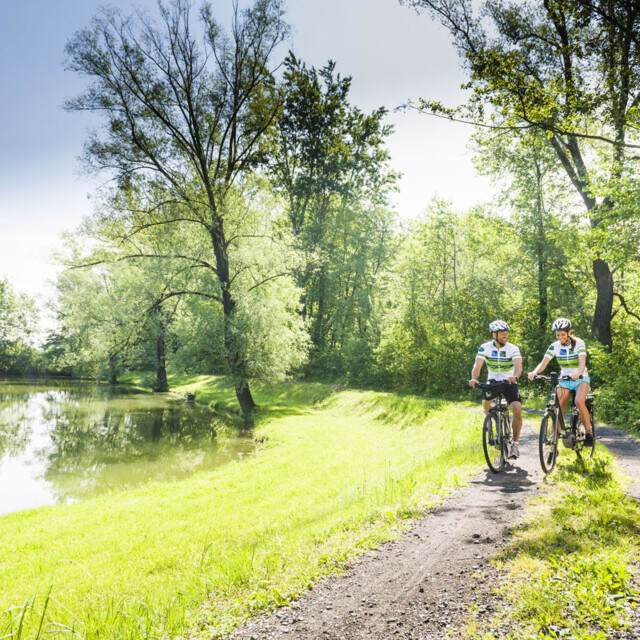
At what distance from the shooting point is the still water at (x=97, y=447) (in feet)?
45.4

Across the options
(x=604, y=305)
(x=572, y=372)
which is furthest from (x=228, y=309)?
(x=572, y=372)

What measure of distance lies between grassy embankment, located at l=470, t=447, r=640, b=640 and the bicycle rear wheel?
137 centimetres

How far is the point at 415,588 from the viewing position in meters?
4.30

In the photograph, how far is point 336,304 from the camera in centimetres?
4059

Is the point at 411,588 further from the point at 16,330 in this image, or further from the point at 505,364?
the point at 16,330

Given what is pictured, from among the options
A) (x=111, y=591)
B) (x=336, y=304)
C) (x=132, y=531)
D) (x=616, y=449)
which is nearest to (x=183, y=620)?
(x=111, y=591)

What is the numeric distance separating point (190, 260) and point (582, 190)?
17703mm

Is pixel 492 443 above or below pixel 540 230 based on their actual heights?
below

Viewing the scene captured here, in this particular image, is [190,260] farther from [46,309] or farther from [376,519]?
[46,309]

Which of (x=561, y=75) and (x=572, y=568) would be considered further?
(x=561, y=75)

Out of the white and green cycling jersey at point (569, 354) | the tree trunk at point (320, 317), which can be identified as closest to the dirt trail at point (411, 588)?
the white and green cycling jersey at point (569, 354)

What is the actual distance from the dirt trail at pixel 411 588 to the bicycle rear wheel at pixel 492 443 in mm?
1653

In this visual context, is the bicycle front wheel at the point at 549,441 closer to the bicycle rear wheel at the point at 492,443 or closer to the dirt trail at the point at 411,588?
the bicycle rear wheel at the point at 492,443

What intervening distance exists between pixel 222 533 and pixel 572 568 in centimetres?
602
